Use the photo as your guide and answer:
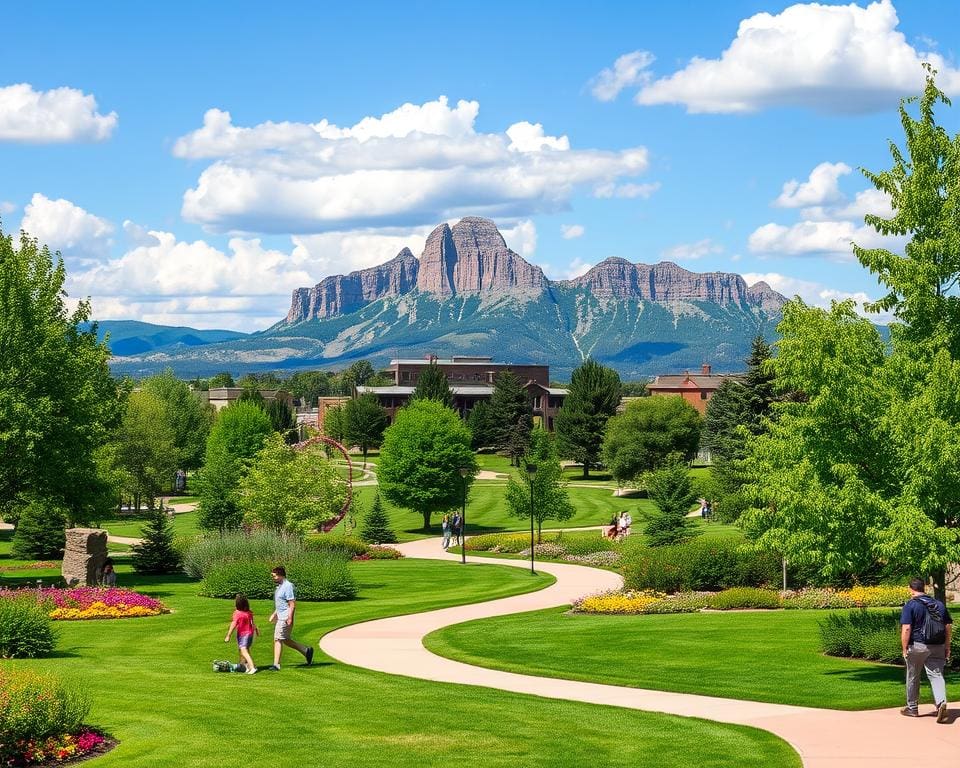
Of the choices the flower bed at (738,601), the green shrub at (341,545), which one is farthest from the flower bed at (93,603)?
the green shrub at (341,545)

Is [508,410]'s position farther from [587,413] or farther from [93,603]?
[93,603]

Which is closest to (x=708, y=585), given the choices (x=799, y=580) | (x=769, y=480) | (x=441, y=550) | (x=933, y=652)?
(x=799, y=580)

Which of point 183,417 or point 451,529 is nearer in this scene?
Answer: point 451,529

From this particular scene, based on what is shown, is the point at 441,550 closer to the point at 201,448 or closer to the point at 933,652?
the point at 933,652

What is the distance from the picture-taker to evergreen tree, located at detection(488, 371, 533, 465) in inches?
5044

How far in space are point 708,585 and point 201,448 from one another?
249 ft

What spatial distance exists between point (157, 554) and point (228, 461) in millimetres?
30407

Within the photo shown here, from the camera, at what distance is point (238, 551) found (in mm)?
39219

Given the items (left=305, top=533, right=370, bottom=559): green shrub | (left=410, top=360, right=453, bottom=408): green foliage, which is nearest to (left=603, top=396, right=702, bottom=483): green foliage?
(left=410, top=360, right=453, bottom=408): green foliage

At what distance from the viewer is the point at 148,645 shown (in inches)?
958

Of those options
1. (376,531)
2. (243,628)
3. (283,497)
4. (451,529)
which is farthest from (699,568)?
(376,531)

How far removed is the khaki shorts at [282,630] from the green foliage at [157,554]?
976 inches

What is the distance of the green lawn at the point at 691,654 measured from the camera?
18844mm

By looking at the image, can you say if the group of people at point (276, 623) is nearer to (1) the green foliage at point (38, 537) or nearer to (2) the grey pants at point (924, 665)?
(2) the grey pants at point (924, 665)
